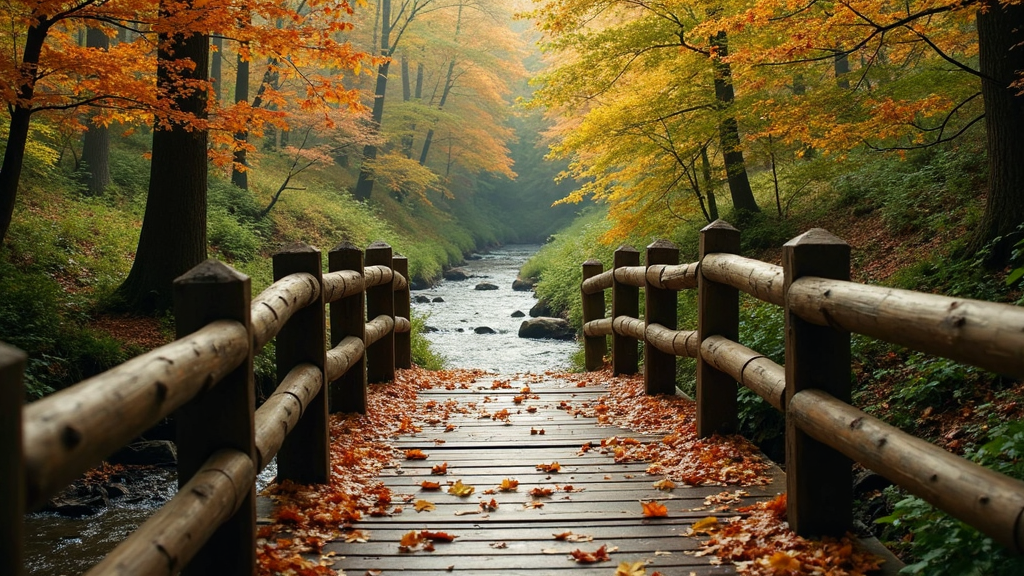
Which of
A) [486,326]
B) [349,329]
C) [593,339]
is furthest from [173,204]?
[486,326]

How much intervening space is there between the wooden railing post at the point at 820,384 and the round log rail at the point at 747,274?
9.7 inches

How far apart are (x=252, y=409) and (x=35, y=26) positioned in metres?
6.17

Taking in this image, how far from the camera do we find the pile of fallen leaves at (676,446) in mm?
4043

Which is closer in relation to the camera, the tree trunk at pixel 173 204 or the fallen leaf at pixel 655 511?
the fallen leaf at pixel 655 511

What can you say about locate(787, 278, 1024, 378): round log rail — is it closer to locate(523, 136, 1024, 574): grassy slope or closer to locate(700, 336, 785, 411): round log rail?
locate(700, 336, 785, 411): round log rail

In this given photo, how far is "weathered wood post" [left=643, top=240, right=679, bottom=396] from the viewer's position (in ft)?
20.0

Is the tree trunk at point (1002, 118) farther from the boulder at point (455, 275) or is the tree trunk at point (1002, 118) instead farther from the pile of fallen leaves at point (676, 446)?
the boulder at point (455, 275)

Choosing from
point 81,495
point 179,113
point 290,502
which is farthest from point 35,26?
point 290,502

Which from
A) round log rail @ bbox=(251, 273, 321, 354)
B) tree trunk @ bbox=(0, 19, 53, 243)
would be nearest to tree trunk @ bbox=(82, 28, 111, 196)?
tree trunk @ bbox=(0, 19, 53, 243)

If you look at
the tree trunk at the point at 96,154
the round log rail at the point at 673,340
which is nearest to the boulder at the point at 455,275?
the tree trunk at the point at 96,154

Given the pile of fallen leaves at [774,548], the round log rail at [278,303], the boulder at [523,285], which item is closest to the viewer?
the pile of fallen leaves at [774,548]

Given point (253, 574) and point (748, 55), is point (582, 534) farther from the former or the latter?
point (748, 55)

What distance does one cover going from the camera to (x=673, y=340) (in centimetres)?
549

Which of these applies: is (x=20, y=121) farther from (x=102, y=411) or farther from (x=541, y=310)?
(x=541, y=310)
